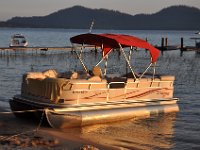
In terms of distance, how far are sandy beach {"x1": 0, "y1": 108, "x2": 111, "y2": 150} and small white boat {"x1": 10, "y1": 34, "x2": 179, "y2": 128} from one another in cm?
49

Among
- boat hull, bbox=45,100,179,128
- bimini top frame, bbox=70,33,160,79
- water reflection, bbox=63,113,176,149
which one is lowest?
water reflection, bbox=63,113,176,149

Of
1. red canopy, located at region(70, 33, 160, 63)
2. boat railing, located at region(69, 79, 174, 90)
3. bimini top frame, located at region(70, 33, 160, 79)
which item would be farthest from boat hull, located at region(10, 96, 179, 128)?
red canopy, located at region(70, 33, 160, 63)

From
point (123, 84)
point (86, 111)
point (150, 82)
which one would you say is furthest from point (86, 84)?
point (150, 82)

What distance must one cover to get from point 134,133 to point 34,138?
3.88m

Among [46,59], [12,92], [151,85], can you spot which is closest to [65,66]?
[46,59]

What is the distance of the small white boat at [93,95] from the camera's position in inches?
569

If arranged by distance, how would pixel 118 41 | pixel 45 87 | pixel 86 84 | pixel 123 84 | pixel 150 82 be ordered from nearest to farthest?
pixel 45 87 < pixel 86 84 < pixel 118 41 < pixel 123 84 < pixel 150 82

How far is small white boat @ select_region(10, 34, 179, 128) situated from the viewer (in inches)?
569

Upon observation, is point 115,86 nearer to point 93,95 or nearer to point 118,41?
point 93,95

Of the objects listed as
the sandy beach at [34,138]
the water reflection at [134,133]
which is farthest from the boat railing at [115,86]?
the sandy beach at [34,138]

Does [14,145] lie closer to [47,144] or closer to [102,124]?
[47,144]

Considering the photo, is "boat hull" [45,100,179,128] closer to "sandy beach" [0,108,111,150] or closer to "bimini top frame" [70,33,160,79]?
"sandy beach" [0,108,111,150]

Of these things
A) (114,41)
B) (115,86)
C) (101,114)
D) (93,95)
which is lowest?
(101,114)

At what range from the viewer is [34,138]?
42.5 ft
